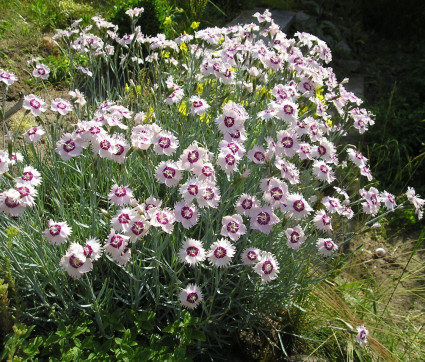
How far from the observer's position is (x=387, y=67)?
23.6 ft

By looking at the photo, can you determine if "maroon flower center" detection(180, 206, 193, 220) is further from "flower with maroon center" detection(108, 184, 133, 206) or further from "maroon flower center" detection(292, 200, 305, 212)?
"maroon flower center" detection(292, 200, 305, 212)

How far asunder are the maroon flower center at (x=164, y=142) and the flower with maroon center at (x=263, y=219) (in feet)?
1.79

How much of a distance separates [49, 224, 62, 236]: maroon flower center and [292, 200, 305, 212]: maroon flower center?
44.7 inches

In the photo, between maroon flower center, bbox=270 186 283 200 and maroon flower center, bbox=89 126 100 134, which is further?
maroon flower center, bbox=270 186 283 200

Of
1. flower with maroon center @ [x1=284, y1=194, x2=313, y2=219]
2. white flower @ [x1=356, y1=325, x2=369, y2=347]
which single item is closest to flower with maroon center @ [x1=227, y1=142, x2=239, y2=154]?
flower with maroon center @ [x1=284, y1=194, x2=313, y2=219]

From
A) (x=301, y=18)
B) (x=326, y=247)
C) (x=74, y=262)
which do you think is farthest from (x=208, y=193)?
(x=301, y=18)

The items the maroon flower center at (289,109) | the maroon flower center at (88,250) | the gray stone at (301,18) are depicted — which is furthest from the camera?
the gray stone at (301,18)

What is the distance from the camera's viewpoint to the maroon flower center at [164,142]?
226cm

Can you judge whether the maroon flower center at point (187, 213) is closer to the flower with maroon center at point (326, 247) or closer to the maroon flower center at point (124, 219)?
the maroon flower center at point (124, 219)

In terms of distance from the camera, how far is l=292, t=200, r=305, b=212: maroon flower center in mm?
2307

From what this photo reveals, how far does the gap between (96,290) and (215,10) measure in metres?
5.74

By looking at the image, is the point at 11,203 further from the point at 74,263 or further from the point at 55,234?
the point at 74,263

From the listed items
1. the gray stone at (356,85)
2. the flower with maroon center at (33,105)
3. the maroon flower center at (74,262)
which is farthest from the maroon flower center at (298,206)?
the gray stone at (356,85)

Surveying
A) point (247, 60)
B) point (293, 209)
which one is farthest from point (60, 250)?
point (247, 60)
